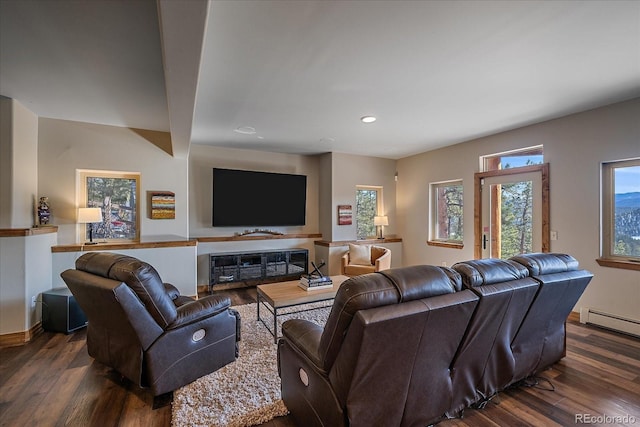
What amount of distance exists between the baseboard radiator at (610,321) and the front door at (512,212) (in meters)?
0.84

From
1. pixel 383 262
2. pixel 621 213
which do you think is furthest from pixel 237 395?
pixel 621 213

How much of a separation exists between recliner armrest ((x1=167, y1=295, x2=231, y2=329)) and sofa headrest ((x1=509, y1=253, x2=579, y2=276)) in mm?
2258

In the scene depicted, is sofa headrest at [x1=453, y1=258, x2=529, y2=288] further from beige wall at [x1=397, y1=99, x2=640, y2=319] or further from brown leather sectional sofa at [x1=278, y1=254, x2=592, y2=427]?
beige wall at [x1=397, y1=99, x2=640, y2=319]

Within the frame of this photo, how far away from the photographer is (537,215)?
13.0ft

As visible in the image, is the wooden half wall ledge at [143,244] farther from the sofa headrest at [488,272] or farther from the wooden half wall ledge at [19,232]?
the sofa headrest at [488,272]

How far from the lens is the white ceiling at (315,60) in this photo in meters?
1.74

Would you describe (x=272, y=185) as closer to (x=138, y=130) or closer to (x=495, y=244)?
(x=138, y=130)

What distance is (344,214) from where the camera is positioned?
574 cm

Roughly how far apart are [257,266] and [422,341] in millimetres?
4049

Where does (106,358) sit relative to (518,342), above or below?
below

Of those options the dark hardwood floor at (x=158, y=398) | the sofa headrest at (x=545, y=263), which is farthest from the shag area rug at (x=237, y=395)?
the sofa headrest at (x=545, y=263)

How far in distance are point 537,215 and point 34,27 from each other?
215 inches

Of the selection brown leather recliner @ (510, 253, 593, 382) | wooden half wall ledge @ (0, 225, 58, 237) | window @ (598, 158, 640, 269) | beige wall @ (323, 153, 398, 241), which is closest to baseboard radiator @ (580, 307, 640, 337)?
window @ (598, 158, 640, 269)

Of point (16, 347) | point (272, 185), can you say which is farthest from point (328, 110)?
point (16, 347)
